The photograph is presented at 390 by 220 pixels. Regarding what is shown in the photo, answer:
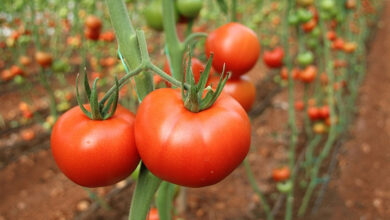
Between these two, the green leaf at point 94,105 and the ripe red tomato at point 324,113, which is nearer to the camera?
the green leaf at point 94,105

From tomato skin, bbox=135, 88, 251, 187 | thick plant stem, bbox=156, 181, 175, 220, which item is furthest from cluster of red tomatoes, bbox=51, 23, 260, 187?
thick plant stem, bbox=156, 181, 175, 220

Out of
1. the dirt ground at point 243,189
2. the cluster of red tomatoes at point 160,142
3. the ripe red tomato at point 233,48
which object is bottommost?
the dirt ground at point 243,189

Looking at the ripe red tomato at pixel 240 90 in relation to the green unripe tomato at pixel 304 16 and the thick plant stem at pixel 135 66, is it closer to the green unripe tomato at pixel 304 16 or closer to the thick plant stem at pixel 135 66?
the thick plant stem at pixel 135 66

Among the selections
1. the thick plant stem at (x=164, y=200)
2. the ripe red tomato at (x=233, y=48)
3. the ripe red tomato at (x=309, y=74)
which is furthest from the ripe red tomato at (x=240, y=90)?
the ripe red tomato at (x=309, y=74)

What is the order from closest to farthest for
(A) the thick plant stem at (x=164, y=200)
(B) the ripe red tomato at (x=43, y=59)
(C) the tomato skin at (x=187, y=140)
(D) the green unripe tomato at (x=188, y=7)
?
(C) the tomato skin at (x=187, y=140)
(A) the thick plant stem at (x=164, y=200)
(D) the green unripe tomato at (x=188, y=7)
(B) the ripe red tomato at (x=43, y=59)

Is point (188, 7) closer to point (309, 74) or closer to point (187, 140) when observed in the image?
point (187, 140)

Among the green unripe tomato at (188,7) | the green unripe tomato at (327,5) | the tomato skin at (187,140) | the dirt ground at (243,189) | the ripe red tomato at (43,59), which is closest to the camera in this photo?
the tomato skin at (187,140)

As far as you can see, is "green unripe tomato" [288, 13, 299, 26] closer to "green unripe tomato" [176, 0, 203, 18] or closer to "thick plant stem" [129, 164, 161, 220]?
"green unripe tomato" [176, 0, 203, 18]

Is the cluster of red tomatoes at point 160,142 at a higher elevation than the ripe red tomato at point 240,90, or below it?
higher
